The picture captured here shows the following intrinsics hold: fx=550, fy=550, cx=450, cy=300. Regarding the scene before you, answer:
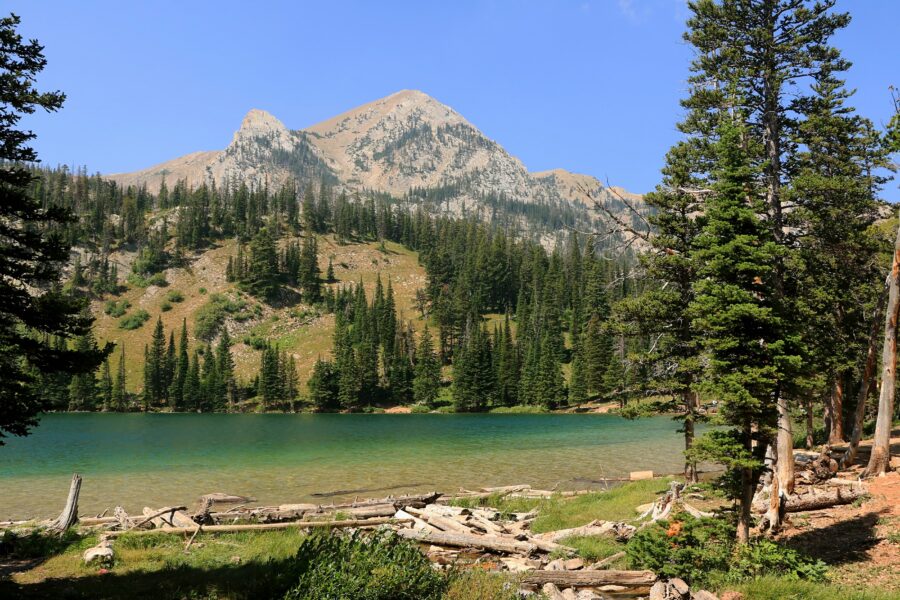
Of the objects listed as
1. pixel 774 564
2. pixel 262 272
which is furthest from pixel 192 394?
pixel 774 564

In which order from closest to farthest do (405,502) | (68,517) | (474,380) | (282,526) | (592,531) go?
(592,531) < (68,517) < (282,526) < (405,502) < (474,380)

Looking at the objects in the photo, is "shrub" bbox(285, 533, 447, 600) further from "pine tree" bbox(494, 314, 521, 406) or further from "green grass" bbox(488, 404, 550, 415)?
"pine tree" bbox(494, 314, 521, 406)

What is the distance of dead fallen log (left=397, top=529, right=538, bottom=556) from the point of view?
54.3 feet

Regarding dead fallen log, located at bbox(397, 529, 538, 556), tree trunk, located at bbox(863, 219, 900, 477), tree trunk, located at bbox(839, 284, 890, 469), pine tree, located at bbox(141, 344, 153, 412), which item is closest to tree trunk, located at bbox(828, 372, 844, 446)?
tree trunk, located at bbox(839, 284, 890, 469)

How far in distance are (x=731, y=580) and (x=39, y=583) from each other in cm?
1615

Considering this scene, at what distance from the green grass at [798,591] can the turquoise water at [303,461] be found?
19.6 metres

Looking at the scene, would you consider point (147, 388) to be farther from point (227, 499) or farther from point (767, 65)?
point (767, 65)

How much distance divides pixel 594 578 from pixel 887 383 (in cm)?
1585

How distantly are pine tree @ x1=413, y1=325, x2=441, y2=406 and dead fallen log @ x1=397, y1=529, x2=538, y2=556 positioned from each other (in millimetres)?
100284

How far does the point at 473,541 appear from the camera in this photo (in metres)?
17.1

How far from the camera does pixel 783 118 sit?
2227 centimetres

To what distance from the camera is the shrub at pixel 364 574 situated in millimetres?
10227

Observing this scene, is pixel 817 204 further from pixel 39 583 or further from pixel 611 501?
pixel 39 583

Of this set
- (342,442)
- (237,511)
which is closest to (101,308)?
(342,442)
